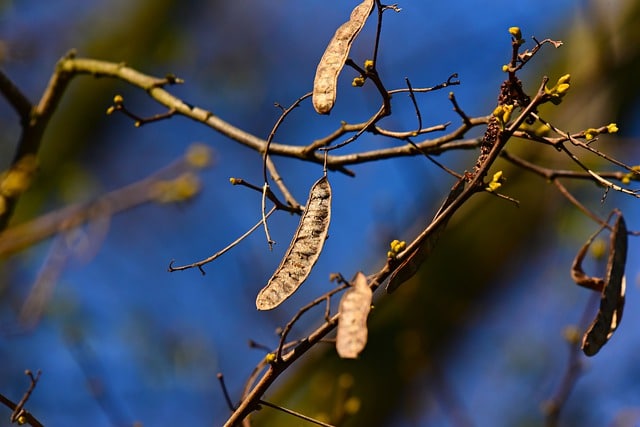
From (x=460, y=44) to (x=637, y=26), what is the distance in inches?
46.0

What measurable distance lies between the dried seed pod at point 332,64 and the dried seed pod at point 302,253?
89 millimetres

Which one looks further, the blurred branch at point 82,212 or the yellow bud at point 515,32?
the blurred branch at point 82,212

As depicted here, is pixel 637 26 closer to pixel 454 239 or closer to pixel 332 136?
pixel 454 239

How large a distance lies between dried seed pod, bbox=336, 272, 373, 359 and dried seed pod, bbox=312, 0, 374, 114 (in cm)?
17

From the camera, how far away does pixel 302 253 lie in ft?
2.39

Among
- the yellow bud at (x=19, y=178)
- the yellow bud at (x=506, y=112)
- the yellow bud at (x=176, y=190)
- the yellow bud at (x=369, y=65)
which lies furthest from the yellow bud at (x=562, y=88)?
the yellow bud at (x=176, y=190)

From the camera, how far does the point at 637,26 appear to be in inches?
91.2

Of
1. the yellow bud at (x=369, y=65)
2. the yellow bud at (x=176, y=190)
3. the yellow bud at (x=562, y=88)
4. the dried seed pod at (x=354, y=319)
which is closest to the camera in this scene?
the dried seed pod at (x=354, y=319)

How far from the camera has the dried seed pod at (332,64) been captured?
723 millimetres

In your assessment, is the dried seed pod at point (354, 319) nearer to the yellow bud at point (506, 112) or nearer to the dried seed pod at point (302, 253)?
the dried seed pod at point (302, 253)

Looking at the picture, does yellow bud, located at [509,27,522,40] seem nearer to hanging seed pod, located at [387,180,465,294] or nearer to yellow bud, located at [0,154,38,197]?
hanging seed pod, located at [387,180,465,294]

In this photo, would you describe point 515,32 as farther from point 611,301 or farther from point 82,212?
point 82,212

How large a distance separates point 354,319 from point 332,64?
268 mm

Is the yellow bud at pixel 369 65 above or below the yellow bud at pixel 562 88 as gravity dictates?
above
